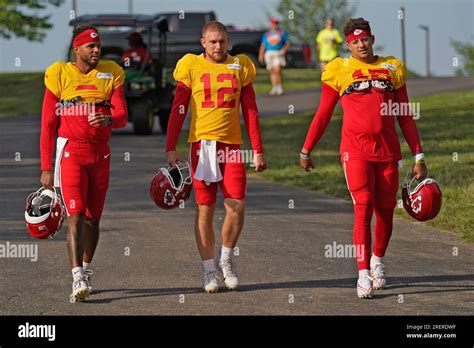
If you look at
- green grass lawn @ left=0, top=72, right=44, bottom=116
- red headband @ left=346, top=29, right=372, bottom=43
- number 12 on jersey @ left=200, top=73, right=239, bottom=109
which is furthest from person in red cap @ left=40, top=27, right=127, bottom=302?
green grass lawn @ left=0, top=72, right=44, bottom=116

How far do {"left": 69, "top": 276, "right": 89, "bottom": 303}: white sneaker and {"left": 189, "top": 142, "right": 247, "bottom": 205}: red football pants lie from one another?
109 cm

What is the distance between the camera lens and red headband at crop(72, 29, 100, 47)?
9.72 meters

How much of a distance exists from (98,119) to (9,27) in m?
39.6

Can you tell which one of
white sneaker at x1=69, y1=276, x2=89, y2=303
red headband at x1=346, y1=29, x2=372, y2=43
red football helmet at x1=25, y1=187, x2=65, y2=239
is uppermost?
red headband at x1=346, y1=29, x2=372, y2=43

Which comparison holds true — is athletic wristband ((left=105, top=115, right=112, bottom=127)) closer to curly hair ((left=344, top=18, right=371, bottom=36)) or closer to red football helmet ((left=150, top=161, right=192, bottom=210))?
red football helmet ((left=150, top=161, right=192, bottom=210))

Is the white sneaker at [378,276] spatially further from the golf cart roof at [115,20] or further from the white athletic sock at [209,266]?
the golf cart roof at [115,20]

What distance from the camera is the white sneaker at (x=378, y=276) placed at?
10172mm

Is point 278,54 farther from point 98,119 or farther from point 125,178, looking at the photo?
point 98,119

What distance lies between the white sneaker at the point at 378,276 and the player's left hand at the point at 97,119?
2.29 meters

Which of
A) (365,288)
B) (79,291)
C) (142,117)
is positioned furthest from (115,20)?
(365,288)

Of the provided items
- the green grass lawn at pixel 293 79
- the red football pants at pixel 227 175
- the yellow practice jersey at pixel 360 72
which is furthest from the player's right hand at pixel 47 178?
the green grass lawn at pixel 293 79

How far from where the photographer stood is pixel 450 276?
35.6ft
